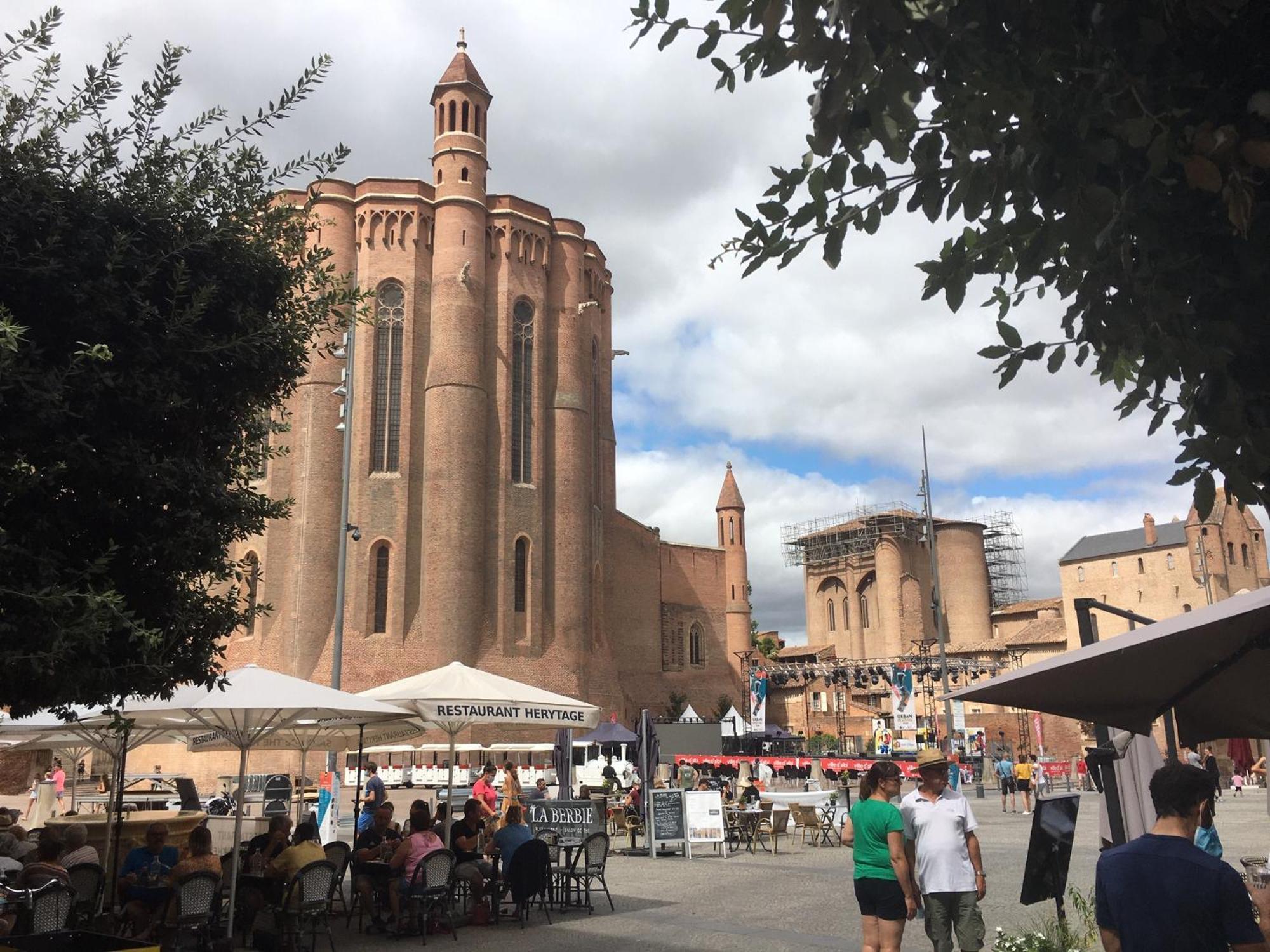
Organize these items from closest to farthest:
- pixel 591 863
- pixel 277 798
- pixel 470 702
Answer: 1. pixel 591 863
2. pixel 470 702
3. pixel 277 798

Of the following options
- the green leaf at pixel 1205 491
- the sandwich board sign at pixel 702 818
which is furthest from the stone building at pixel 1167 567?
the green leaf at pixel 1205 491

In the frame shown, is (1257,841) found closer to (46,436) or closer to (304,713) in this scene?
(304,713)

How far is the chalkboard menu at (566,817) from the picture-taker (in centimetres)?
1266

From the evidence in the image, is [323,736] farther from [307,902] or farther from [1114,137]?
[1114,137]

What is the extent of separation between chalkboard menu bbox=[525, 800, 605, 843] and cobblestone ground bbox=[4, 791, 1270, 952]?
82 cm

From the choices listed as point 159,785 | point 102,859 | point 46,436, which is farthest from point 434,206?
point 46,436

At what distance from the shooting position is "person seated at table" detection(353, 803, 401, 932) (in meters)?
10.4

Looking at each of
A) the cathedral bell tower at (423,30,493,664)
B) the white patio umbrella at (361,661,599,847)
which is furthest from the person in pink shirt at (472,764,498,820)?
the cathedral bell tower at (423,30,493,664)

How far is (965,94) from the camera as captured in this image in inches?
112

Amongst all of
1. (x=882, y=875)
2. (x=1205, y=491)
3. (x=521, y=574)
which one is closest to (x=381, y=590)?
(x=521, y=574)

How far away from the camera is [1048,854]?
23.6 ft

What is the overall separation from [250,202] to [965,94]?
4.94 metres

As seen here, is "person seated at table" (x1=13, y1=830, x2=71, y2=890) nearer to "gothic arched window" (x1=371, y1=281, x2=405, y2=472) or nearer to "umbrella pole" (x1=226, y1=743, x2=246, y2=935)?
"umbrella pole" (x1=226, y1=743, x2=246, y2=935)

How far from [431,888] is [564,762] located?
990 centimetres
